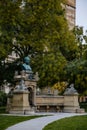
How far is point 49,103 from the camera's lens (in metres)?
38.7

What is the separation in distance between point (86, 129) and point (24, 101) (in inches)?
535

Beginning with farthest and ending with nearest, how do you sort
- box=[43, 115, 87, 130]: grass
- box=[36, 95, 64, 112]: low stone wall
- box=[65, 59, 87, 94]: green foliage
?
1. box=[65, 59, 87, 94]: green foliage
2. box=[36, 95, 64, 112]: low stone wall
3. box=[43, 115, 87, 130]: grass

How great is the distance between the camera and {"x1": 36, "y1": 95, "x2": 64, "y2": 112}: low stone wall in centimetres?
3845

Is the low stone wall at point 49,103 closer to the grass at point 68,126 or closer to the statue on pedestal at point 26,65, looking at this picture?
the statue on pedestal at point 26,65

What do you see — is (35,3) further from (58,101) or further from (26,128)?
(58,101)

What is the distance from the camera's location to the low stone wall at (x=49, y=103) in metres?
38.5

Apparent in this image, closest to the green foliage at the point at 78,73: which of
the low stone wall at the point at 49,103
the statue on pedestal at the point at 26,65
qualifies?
the statue on pedestal at the point at 26,65

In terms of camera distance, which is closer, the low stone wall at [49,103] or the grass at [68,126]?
the grass at [68,126]

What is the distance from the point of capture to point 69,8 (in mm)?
124812

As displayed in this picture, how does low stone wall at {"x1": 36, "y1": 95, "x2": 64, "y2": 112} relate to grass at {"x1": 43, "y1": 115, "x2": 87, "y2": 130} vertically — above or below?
above

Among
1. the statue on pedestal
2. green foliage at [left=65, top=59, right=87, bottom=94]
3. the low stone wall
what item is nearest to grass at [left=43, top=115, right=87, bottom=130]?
the low stone wall

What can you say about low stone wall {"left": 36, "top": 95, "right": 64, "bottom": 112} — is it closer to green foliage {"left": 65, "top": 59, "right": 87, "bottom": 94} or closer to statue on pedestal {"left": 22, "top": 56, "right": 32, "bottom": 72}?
statue on pedestal {"left": 22, "top": 56, "right": 32, "bottom": 72}

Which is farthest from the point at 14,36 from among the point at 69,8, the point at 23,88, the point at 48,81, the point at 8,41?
the point at 69,8

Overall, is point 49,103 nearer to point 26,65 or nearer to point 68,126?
point 26,65
